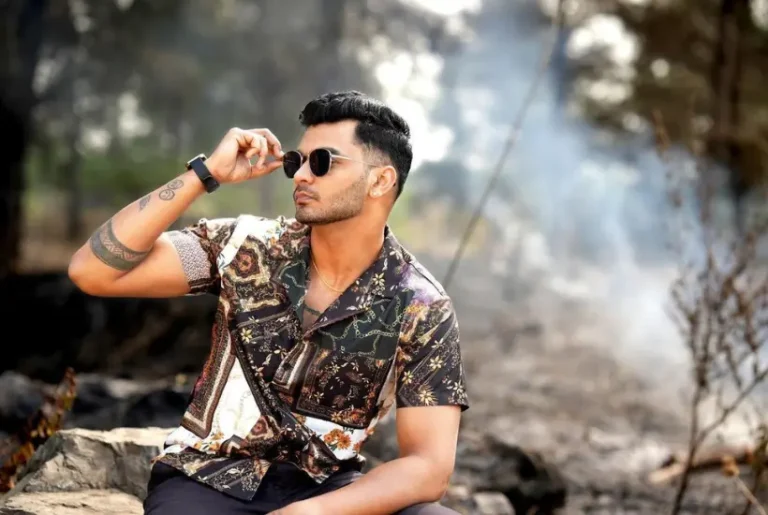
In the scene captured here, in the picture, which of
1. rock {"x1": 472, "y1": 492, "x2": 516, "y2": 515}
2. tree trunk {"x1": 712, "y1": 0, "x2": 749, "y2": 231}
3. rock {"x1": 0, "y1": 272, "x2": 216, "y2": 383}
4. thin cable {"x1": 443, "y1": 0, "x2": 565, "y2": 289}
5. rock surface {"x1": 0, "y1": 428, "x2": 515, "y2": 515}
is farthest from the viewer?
tree trunk {"x1": 712, "y1": 0, "x2": 749, "y2": 231}

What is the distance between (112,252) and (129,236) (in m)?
0.07

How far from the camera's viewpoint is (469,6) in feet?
50.1

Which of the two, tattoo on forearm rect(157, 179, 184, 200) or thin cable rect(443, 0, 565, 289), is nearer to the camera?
tattoo on forearm rect(157, 179, 184, 200)

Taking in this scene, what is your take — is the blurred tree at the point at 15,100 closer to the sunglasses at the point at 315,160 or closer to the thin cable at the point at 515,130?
the thin cable at the point at 515,130

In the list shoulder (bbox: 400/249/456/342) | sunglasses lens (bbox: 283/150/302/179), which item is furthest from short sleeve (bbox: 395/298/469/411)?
sunglasses lens (bbox: 283/150/302/179)

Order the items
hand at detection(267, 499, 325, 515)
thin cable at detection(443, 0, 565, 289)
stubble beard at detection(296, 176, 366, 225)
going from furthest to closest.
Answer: thin cable at detection(443, 0, 565, 289)
stubble beard at detection(296, 176, 366, 225)
hand at detection(267, 499, 325, 515)

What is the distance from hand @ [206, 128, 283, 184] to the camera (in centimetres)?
258

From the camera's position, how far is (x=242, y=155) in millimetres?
2684

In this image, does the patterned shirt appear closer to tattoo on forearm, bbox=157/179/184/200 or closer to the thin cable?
tattoo on forearm, bbox=157/179/184/200

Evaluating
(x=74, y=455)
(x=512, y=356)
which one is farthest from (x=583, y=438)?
(x=74, y=455)

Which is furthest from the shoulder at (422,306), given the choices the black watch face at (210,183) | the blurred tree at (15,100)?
the blurred tree at (15,100)

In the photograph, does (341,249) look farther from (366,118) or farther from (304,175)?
(366,118)

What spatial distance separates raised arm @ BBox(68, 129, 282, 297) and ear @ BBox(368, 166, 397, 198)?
0.39m

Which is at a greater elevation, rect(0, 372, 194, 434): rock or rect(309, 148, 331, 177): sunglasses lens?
rect(309, 148, 331, 177): sunglasses lens
